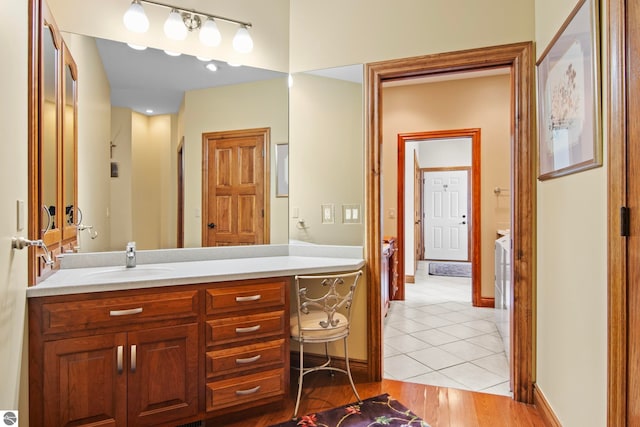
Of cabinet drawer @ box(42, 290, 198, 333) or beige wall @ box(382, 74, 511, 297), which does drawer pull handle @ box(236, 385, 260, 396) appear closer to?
cabinet drawer @ box(42, 290, 198, 333)

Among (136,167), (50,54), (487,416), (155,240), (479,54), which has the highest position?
(479,54)

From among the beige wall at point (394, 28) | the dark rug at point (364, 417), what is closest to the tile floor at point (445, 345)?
the dark rug at point (364, 417)

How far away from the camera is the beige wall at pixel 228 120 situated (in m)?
2.54

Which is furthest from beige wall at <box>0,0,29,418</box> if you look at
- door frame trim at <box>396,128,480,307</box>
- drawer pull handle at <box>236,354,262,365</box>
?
door frame trim at <box>396,128,480,307</box>

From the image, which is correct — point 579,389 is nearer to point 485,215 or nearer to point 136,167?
point 136,167

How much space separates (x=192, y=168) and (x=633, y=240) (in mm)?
2395

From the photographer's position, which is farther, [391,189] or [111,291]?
[391,189]

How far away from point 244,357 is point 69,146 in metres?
1.52

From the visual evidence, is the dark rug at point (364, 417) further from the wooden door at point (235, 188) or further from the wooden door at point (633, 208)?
the wooden door at point (235, 188)

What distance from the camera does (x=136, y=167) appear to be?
2.41 metres

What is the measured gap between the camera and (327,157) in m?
2.65

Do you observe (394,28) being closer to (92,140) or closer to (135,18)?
(135,18)

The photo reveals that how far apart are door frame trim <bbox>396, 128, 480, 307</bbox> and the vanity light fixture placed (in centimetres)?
278

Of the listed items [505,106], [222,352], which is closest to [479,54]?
[222,352]
